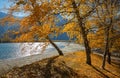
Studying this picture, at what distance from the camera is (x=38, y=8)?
42.5 ft

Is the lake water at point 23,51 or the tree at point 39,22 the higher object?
the tree at point 39,22

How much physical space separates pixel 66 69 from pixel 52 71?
1410 mm

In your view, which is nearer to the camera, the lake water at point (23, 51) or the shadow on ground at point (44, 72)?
the shadow on ground at point (44, 72)

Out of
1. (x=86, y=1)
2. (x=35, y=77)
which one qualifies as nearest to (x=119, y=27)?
(x=86, y=1)

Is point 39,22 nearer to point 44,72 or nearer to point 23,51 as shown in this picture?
point 44,72

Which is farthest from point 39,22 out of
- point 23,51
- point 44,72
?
point 23,51

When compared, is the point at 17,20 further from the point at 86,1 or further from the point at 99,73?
the point at 99,73

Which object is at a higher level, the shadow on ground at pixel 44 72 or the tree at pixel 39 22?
the tree at pixel 39 22

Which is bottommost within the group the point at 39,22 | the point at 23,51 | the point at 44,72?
the point at 23,51

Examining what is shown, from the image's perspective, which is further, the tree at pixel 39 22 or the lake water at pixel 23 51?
the lake water at pixel 23 51

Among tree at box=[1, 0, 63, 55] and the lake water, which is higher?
tree at box=[1, 0, 63, 55]

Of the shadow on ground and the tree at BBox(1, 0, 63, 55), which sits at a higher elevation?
the tree at BBox(1, 0, 63, 55)

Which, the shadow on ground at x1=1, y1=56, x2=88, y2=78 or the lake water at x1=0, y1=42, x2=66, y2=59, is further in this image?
the lake water at x1=0, y1=42, x2=66, y2=59

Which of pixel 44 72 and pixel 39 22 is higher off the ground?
pixel 39 22
